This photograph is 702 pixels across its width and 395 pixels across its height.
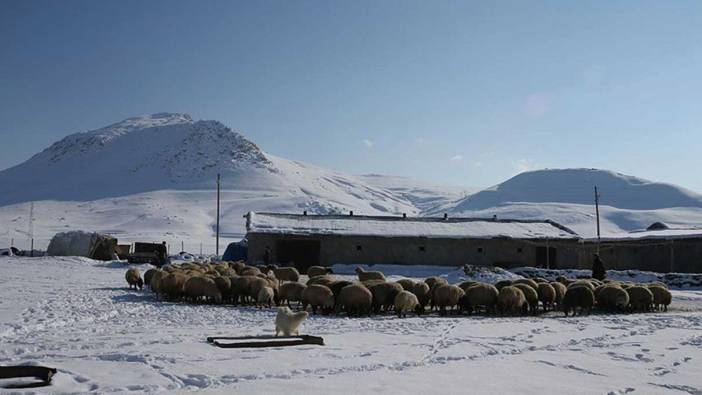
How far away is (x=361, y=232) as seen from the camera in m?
39.8

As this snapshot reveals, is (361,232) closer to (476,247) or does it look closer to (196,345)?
(476,247)

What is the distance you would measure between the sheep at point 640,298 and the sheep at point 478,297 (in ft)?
14.7

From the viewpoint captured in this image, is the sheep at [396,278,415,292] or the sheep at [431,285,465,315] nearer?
the sheep at [431,285,465,315]

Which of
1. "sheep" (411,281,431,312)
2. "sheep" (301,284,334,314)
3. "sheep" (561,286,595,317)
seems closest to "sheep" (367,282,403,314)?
"sheep" (411,281,431,312)

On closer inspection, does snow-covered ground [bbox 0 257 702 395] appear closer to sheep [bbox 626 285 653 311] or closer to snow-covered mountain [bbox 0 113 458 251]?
sheep [bbox 626 285 653 311]

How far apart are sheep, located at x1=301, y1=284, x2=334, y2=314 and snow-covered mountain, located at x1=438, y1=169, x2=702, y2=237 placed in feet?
352

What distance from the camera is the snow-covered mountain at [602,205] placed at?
14088 cm

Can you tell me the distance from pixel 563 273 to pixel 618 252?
9328 mm

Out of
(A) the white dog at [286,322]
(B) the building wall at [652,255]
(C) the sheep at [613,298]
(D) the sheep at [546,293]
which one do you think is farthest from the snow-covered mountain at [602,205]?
(A) the white dog at [286,322]

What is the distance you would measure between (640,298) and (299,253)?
77.5ft

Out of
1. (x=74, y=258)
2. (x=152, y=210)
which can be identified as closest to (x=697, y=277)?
(x=74, y=258)

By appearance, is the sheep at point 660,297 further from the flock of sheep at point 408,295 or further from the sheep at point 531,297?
the sheep at point 531,297

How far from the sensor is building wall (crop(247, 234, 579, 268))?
39.1m

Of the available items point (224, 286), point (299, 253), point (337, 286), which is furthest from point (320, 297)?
point (299, 253)
